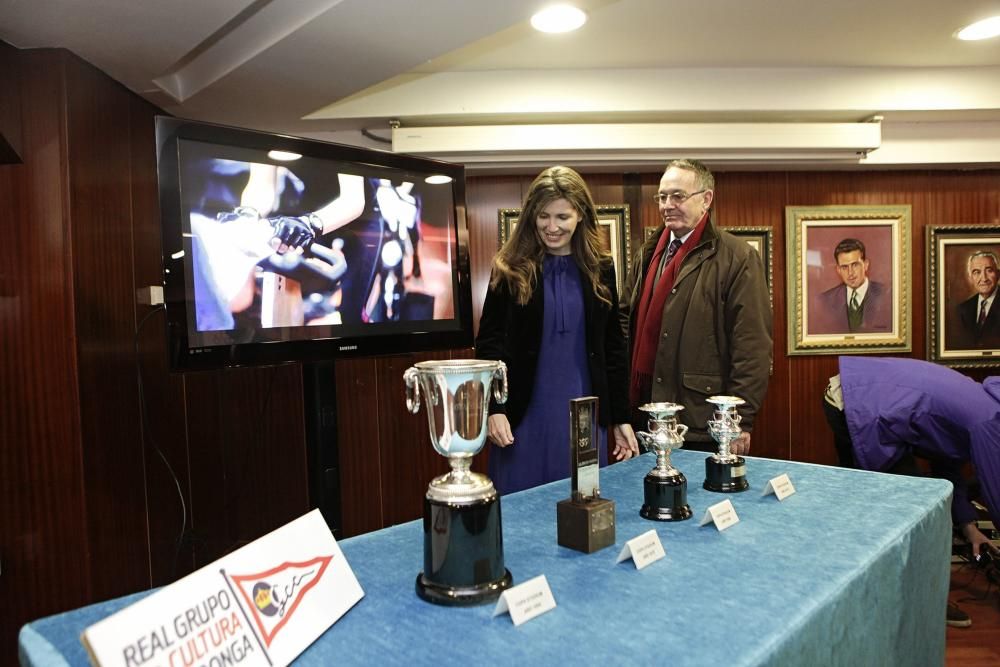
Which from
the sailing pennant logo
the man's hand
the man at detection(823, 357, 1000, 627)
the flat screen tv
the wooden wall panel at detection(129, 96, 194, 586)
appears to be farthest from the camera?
the wooden wall panel at detection(129, 96, 194, 586)

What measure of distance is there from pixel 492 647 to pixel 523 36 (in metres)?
2.76

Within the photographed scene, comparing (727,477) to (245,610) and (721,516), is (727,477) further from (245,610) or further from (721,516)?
(245,610)

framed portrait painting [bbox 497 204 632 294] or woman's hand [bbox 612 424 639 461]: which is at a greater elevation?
framed portrait painting [bbox 497 204 632 294]

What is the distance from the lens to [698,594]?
1.01m

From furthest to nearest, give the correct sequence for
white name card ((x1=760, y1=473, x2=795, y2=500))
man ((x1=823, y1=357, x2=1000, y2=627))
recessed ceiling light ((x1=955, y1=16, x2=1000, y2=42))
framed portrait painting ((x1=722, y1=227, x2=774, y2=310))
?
framed portrait painting ((x1=722, y1=227, x2=774, y2=310))
recessed ceiling light ((x1=955, y1=16, x2=1000, y2=42))
man ((x1=823, y1=357, x2=1000, y2=627))
white name card ((x1=760, y1=473, x2=795, y2=500))

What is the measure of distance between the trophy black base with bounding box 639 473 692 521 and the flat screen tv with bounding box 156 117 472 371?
1.02m

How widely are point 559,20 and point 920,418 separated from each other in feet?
7.13

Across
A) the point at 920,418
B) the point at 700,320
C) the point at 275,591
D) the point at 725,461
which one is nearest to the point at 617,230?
the point at 700,320

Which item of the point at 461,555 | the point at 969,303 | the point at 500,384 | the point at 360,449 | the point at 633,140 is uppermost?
the point at 633,140

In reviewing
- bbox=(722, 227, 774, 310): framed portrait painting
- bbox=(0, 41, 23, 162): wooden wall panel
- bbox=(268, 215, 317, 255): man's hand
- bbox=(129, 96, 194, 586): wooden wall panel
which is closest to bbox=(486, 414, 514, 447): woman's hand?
bbox=(268, 215, 317, 255): man's hand

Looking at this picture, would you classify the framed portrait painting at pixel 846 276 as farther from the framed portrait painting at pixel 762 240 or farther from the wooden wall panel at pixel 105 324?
the wooden wall panel at pixel 105 324

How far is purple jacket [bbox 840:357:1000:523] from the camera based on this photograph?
260 cm

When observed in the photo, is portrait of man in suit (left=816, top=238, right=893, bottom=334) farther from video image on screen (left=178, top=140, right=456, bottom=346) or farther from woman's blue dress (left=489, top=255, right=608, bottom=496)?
video image on screen (left=178, top=140, right=456, bottom=346)

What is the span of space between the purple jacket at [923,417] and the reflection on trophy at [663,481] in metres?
1.79
